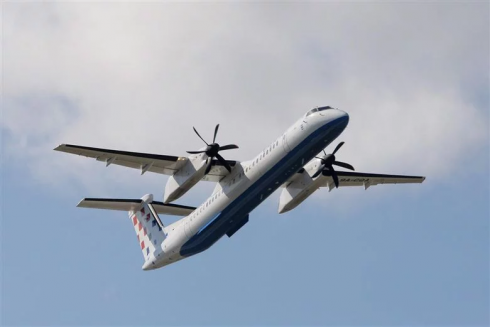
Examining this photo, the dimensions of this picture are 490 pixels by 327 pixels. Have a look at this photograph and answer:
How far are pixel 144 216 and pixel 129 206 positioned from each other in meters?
0.98

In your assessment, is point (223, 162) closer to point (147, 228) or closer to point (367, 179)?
point (147, 228)

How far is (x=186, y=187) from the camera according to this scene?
1563 inches

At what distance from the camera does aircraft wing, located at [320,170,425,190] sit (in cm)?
4453

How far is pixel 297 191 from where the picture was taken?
43031 mm

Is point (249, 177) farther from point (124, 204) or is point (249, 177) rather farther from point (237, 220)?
point (124, 204)

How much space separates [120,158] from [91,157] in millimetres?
1413

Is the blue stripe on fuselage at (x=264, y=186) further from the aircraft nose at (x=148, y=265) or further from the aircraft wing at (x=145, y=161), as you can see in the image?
the aircraft nose at (x=148, y=265)

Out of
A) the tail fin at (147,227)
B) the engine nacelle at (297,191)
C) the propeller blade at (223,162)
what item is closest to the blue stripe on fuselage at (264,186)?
the propeller blade at (223,162)

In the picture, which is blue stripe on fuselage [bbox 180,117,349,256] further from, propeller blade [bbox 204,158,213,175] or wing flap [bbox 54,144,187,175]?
wing flap [bbox 54,144,187,175]

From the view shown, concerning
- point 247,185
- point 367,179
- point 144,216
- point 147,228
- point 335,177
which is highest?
point 144,216

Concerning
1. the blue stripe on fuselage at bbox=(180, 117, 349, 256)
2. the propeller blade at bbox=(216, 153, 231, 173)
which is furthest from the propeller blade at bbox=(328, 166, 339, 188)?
the propeller blade at bbox=(216, 153, 231, 173)

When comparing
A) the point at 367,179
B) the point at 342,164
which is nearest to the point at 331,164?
the point at 342,164

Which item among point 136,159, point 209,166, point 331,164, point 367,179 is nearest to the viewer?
point 209,166

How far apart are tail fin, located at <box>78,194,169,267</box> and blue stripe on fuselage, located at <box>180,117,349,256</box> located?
2.52 meters
